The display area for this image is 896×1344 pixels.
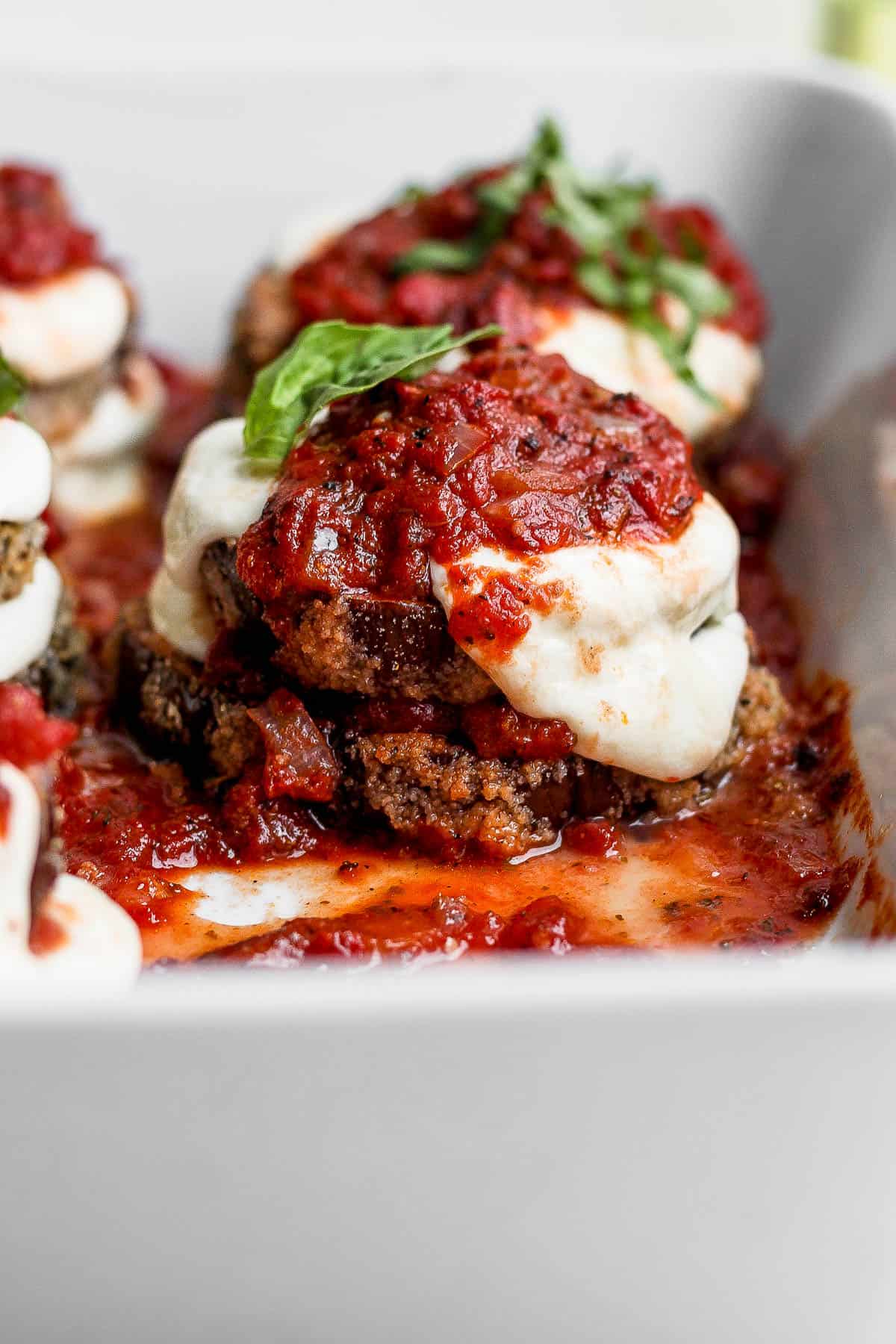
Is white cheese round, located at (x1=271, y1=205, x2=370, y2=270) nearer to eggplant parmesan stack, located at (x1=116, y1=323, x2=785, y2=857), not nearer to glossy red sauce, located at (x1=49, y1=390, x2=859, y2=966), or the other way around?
eggplant parmesan stack, located at (x1=116, y1=323, x2=785, y2=857)

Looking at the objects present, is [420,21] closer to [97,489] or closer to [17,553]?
[97,489]

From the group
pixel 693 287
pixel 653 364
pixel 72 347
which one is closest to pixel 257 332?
pixel 72 347

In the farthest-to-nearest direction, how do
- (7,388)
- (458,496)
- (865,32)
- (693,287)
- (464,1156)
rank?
(865,32)
(693,287)
(7,388)
(458,496)
(464,1156)

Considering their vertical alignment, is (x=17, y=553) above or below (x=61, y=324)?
below

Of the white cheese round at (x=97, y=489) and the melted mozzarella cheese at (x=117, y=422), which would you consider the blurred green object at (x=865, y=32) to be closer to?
the melted mozzarella cheese at (x=117, y=422)

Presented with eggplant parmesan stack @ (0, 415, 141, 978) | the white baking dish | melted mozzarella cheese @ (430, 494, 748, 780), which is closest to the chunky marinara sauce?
melted mozzarella cheese @ (430, 494, 748, 780)

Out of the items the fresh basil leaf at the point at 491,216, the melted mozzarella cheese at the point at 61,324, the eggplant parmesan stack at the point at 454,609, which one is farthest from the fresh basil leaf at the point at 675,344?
the melted mozzarella cheese at the point at 61,324

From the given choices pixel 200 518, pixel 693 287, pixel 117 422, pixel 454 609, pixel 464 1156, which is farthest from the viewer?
pixel 117 422
